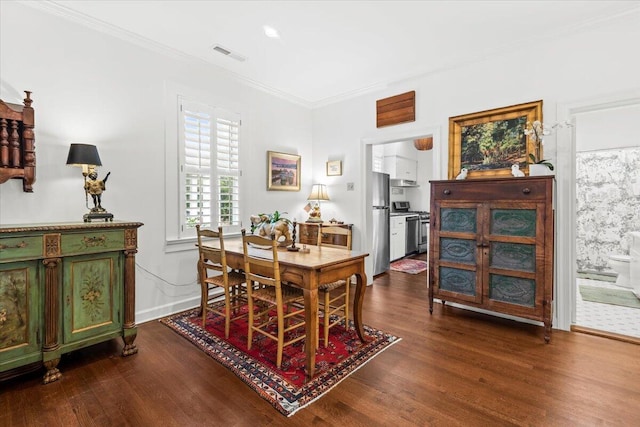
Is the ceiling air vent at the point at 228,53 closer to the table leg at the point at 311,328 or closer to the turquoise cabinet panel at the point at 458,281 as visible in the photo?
the table leg at the point at 311,328

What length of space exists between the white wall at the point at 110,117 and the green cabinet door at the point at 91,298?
72 cm

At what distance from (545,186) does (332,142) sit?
3.00 meters

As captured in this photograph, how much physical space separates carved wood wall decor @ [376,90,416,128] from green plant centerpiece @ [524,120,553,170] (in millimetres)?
1324

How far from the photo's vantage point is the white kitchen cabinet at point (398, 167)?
6.82m

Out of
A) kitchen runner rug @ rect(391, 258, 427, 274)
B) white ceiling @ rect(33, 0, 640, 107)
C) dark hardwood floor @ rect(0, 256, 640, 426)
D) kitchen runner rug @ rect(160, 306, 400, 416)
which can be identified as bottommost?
dark hardwood floor @ rect(0, 256, 640, 426)

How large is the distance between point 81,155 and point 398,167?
18.7ft

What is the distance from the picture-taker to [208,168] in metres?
3.75

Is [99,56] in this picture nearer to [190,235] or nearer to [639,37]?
[190,235]

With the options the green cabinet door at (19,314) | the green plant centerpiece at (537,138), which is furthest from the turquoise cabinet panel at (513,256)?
the green cabinet door at (19,314)

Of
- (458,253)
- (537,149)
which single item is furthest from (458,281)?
(537,149)

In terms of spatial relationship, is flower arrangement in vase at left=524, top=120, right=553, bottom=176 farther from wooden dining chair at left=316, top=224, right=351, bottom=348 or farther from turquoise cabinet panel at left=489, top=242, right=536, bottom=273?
wooden dining chair at left=316, top=224, right=351, bottom=348

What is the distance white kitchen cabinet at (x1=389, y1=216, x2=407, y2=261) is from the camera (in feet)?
20.0

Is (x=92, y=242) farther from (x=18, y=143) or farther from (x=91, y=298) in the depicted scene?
(x=18, y=143)

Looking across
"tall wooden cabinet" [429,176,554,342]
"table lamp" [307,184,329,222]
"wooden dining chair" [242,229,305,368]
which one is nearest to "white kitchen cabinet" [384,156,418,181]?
"table lamp" [307,184,329,222]
